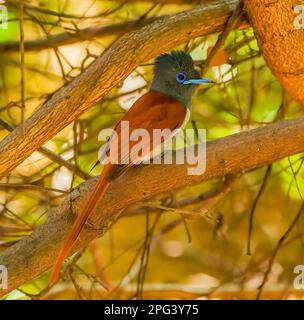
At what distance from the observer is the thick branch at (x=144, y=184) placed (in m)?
3.39

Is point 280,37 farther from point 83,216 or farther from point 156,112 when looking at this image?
point 83,216

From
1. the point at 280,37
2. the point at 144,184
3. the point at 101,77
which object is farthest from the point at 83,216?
the point at 280,37

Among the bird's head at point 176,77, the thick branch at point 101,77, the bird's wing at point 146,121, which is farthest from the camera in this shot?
the bird's head at point 176,77

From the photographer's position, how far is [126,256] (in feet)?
20.3

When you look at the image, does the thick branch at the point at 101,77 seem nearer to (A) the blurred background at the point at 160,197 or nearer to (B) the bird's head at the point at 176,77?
(A) the blurred background at the point at 160,197

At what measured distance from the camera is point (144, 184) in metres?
3.44

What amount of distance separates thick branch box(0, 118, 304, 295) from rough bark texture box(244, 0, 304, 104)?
243 mm

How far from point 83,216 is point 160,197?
966 mm

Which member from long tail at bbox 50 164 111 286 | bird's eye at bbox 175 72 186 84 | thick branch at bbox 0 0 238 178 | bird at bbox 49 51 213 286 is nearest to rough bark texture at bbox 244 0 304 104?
thick branch at bbox 0 0 238 178

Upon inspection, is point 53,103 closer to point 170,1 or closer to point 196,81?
point 196,81

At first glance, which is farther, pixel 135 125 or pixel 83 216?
pixel 135 125

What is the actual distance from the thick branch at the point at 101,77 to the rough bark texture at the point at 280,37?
0.23 m

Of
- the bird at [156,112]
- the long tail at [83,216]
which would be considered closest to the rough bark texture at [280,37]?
the bird at [156,112]
